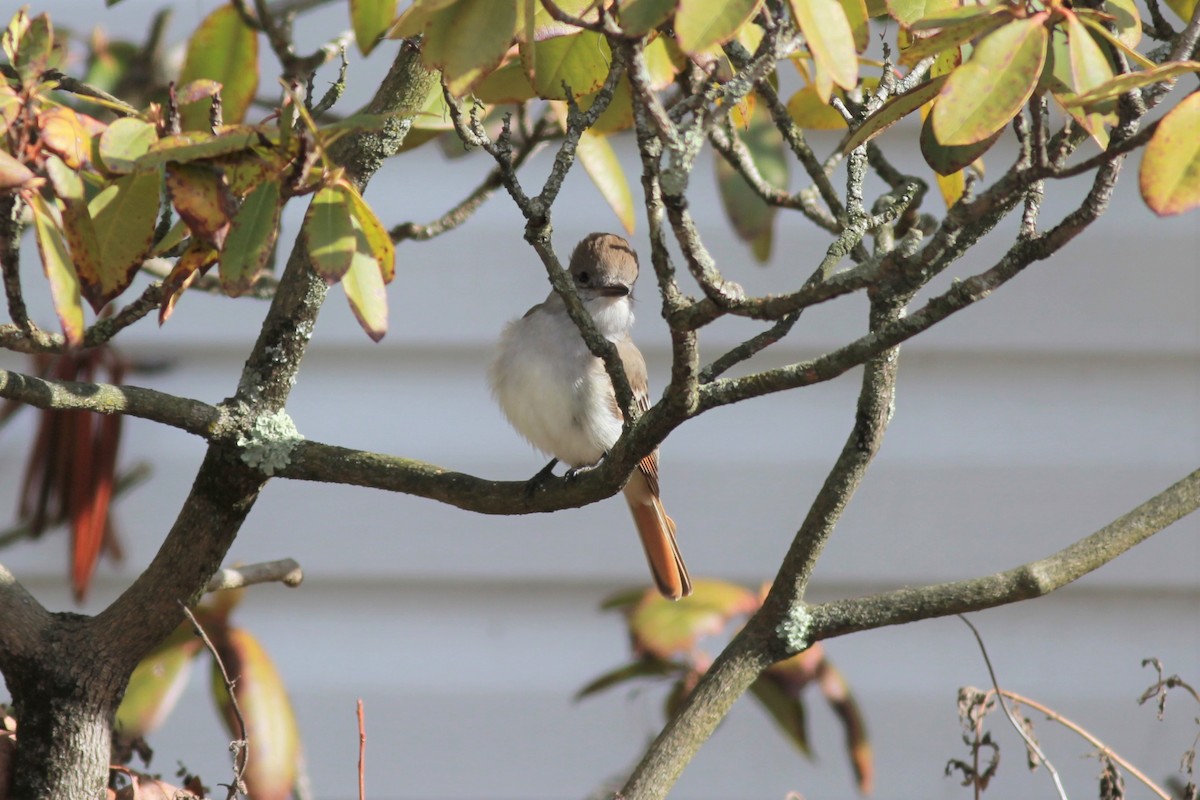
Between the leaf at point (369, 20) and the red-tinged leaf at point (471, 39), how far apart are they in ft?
0.51

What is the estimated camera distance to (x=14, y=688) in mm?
1604

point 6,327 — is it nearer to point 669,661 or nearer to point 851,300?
point 669,661

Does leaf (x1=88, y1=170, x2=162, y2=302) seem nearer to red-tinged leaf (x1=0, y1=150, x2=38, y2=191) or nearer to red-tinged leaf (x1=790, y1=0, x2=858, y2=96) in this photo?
red-tinged leaf (x1=0, y1=150, x2=38, y2=191)

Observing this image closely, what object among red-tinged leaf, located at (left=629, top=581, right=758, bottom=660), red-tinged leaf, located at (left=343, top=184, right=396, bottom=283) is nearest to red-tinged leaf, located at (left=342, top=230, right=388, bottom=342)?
red-tinged leaf, located at (left=343, top=184, right=396, bottom=283)

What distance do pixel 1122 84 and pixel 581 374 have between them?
1.96 m

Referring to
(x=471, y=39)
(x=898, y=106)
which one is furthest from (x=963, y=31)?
(x=471, y=39)

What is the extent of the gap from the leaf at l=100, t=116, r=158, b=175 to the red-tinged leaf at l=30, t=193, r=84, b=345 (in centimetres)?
7

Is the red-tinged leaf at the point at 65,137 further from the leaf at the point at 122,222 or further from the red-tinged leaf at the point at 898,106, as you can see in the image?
the red-tinged leaf at the point at 898,106

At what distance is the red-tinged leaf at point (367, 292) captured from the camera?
3.54 ft

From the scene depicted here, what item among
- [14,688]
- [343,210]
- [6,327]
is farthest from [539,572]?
[343,210]

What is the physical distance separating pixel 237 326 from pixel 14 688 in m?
2.00

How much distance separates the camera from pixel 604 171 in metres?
1.97

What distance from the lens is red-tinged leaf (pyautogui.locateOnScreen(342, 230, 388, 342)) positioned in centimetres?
108

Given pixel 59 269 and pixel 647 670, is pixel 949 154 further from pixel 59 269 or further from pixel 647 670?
pixel 647 670
